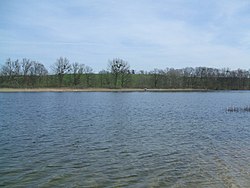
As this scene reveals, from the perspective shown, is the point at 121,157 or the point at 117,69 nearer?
the point at 121,157

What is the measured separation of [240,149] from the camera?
14.5m

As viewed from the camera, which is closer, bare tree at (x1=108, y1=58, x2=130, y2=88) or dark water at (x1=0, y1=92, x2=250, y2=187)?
dark water at (x1=0, y1=92, x2=250, y2=187)

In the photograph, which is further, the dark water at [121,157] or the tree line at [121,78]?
the tree line at [121,78]

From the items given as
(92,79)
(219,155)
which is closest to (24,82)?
(92,79)

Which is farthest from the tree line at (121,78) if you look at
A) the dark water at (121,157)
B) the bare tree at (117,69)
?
the dark water at (121,157)

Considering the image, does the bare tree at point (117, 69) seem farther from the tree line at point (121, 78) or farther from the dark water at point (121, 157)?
the dark water at point (121, 157)

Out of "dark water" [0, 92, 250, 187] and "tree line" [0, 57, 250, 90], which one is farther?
"tree line" [0, 57, 250, 90]

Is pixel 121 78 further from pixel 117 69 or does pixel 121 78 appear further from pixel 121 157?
pixel 121 157

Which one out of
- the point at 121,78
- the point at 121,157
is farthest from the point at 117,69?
the point at 121,157

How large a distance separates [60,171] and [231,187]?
5.81 m

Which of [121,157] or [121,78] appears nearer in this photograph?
[121,157]

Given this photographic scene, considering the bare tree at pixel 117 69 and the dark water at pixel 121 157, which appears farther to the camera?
the bare tree at pixel 117 69

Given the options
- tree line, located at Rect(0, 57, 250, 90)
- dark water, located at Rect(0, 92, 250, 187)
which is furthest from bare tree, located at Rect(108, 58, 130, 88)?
dark water, located at Rect(0, 92, 250, 187)

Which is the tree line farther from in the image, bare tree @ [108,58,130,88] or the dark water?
the dark water
